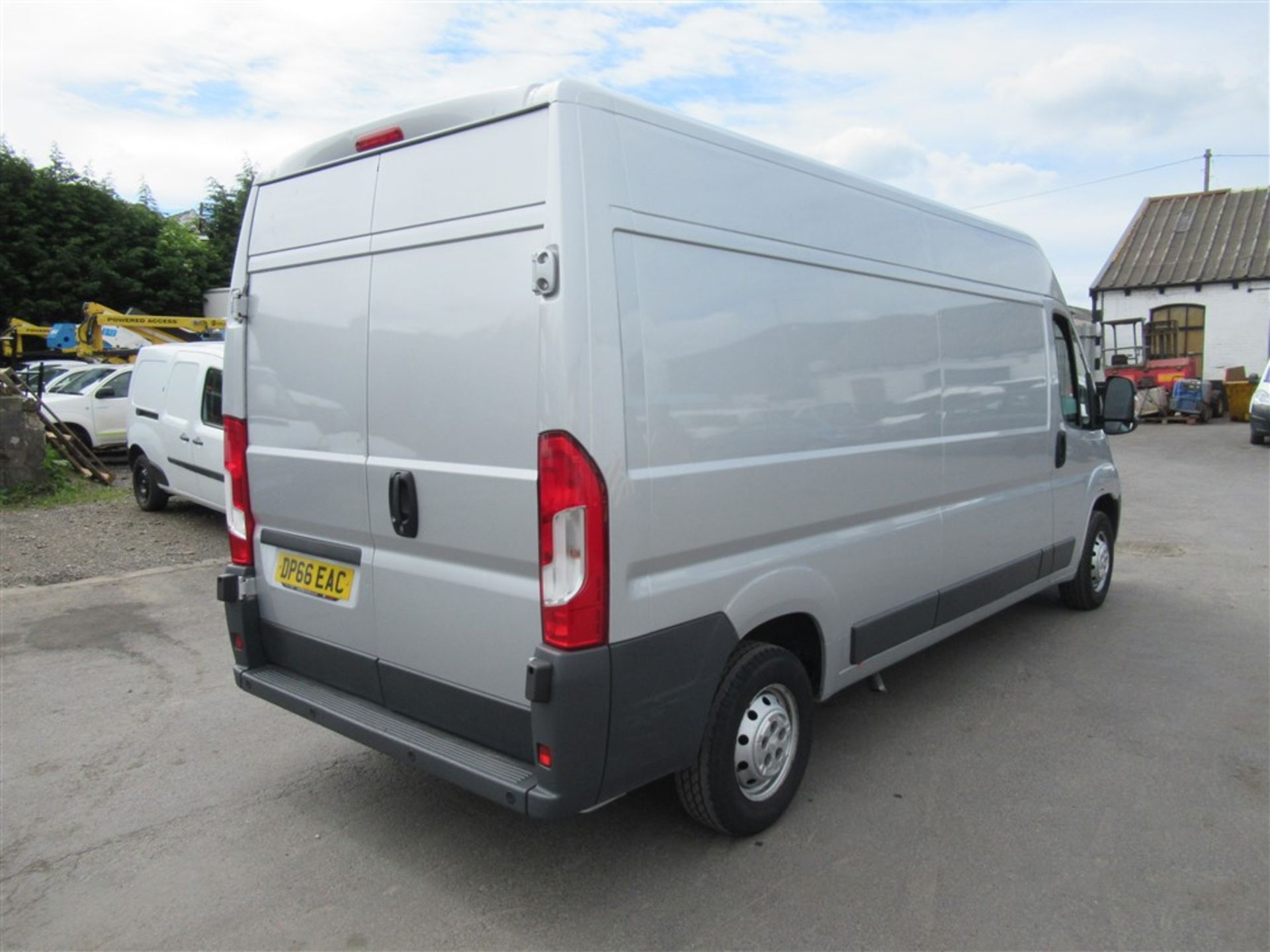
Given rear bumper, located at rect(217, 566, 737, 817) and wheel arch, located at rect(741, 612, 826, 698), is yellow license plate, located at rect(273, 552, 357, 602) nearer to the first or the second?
rear bumper, located at rect(217, 566, 737, 817)

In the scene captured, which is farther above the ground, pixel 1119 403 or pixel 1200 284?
pixel 1200 284

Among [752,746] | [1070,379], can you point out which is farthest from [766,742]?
[1070,379]

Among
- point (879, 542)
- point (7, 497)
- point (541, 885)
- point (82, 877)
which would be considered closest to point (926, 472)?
point (879, 542)

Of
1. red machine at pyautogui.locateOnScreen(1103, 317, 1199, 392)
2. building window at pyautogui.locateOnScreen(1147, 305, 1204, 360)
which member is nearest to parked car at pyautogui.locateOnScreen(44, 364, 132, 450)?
red machine at pyautogui.locateOnScreen(1103, 317, 1199, 392)

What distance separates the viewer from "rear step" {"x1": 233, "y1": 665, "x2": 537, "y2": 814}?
9.51 ft

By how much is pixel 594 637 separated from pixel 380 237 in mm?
1592

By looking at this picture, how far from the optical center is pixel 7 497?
1036 cm

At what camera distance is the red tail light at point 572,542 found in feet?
8.93

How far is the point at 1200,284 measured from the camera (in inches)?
1096

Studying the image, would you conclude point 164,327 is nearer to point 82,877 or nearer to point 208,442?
point 208,442

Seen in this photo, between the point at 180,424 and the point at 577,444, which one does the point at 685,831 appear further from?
the point at 180,424

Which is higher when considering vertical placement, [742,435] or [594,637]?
[742,435]

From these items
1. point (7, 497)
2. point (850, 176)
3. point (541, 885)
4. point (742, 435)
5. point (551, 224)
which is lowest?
point (541, 885)

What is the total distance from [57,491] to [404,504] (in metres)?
9.80
